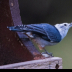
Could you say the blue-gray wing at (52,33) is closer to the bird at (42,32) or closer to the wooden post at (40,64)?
the bird at (42,32)

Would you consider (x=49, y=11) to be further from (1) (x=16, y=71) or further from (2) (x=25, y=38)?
(1) (x=16, y=71)

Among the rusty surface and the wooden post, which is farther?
the rusty surface

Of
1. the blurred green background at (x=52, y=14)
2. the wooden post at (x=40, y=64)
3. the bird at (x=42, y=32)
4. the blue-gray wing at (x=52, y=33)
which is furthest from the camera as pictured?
the blurred green background at (x=52, y=14)

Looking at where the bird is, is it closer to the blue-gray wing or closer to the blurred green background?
the blue-gray wing

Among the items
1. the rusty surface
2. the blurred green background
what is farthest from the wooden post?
the blurred green background

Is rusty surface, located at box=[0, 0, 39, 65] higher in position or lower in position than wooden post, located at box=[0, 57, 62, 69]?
higher

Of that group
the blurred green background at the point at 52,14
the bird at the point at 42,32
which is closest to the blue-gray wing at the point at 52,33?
the bird at the point at 42,32

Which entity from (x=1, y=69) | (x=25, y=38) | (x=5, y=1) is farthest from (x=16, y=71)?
(x=5, y=1)
